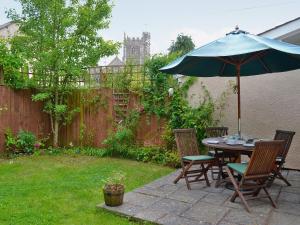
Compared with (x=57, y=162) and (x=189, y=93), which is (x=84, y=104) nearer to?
(x=57, y=162)

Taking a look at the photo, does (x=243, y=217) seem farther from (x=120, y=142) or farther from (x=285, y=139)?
(x=120, y=142)

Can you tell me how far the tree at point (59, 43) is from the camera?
8000 millimetres

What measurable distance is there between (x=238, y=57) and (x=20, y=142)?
19.2 ft

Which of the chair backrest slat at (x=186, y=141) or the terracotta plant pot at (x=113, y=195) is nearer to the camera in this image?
the terracotta plant pot at (x=113, y=195)

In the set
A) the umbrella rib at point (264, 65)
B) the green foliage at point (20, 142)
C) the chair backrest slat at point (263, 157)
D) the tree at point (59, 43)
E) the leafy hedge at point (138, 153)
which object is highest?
the tree at point (59, 43)

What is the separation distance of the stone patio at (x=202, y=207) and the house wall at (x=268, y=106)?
1656 millimetres

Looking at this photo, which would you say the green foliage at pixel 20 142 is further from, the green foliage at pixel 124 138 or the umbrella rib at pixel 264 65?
the umbrella rib at pixel 264 65

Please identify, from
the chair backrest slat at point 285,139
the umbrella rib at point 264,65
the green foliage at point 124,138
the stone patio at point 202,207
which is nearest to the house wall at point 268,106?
the umbrella rib at point 264,65

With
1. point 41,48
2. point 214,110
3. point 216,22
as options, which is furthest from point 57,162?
point 216,22

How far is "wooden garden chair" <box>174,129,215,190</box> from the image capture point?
479 centimetres

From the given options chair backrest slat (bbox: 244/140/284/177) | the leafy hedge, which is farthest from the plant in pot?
the leafy hedge

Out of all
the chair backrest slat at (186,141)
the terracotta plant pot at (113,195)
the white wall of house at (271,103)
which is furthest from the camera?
the white wall of house at (271,103)

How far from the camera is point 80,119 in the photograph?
8859 millimetres

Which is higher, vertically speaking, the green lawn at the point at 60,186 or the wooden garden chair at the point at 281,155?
the wooden garden chair at the point at 281,155
